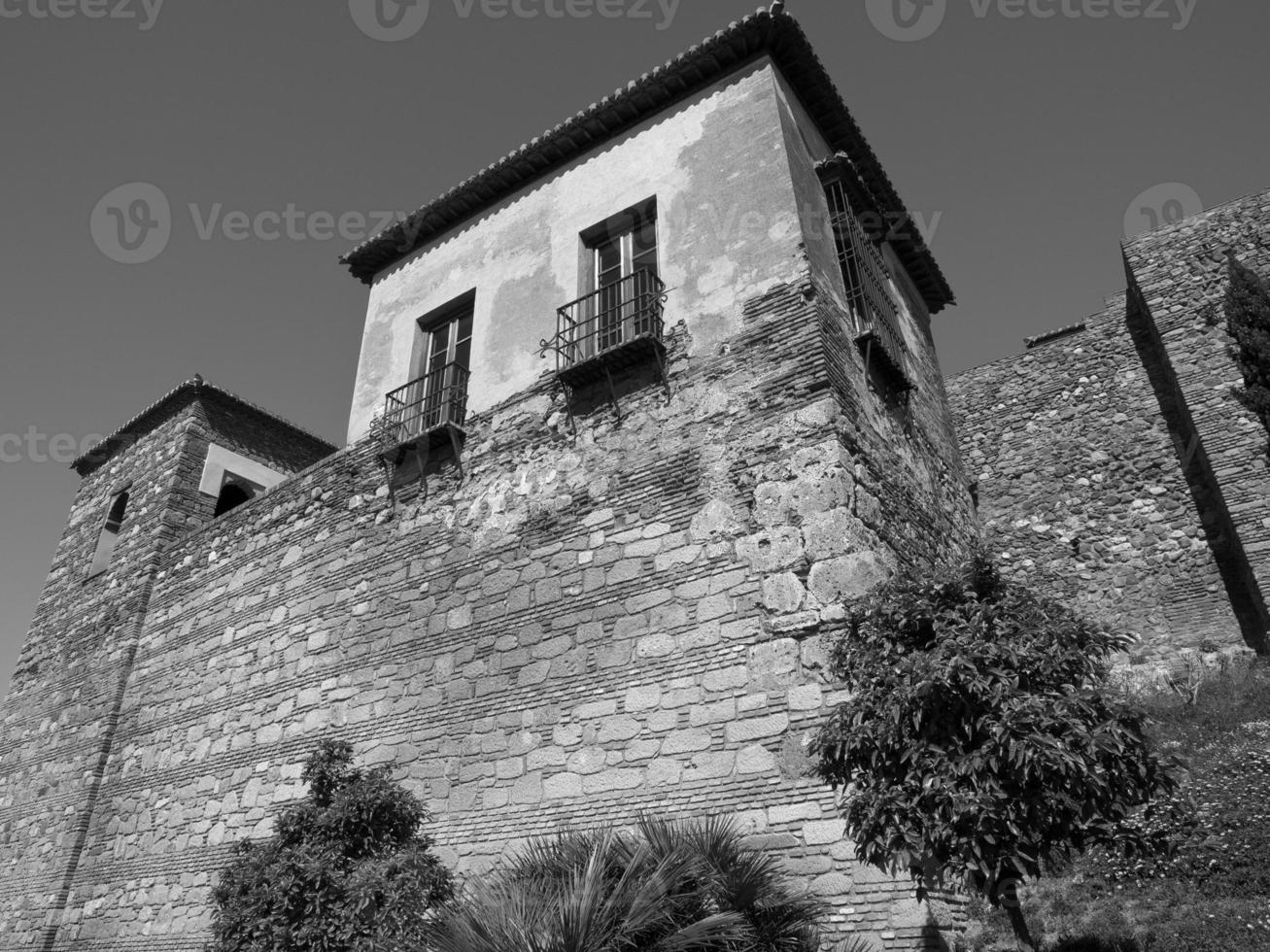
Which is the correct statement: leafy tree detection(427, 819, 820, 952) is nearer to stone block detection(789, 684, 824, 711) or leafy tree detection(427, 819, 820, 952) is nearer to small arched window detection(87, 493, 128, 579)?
stone block detection(789, 684, 824, 711)

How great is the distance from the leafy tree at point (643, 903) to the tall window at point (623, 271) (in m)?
4.97

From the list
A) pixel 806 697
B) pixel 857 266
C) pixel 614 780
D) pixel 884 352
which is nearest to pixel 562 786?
pixel 614 780

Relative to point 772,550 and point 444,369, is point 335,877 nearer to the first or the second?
point 772,550

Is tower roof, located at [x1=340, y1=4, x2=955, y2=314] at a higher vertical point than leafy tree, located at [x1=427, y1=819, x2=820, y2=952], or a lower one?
higher

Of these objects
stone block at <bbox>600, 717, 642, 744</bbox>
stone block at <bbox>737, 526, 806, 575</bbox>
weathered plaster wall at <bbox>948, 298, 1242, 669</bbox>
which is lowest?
stone block at <bbox>600, 717, 642, 744</bbox>

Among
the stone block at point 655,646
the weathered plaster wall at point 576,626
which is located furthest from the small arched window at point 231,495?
the stone block at point 655,646

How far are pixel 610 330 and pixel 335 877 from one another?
18.3 ft

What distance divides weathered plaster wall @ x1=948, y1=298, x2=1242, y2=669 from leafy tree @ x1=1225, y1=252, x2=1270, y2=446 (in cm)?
128

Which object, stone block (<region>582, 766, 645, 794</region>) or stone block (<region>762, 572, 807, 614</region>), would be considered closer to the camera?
stone block (<region>762, 572, 807, 614</region>)

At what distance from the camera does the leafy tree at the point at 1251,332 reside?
34.3ft

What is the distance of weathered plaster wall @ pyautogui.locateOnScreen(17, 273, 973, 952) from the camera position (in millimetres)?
6766

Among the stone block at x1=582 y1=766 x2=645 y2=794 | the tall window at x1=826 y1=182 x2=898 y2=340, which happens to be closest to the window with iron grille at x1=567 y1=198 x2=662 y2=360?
the tall window at x1=826 y1=182 x2=898 y2=340

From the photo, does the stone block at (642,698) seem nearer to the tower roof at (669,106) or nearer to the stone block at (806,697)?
the stone block at (806,697)

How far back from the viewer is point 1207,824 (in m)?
6.21
